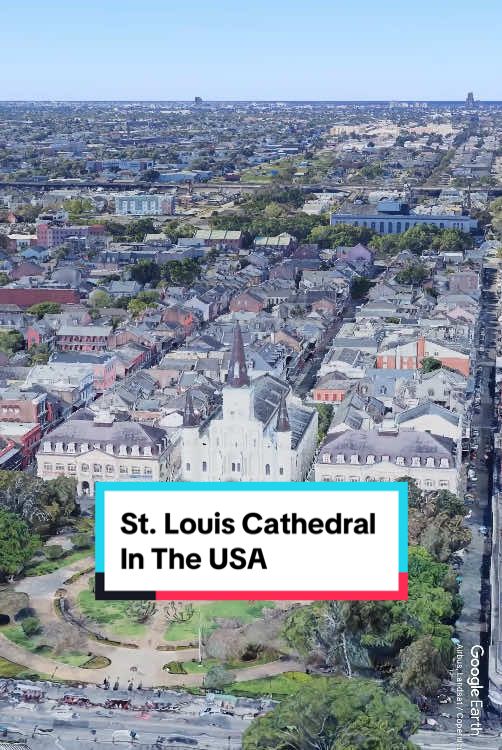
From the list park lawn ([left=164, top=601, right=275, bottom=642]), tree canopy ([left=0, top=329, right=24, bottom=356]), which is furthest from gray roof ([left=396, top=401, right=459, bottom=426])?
tree canopy ([left=0, top=329, right=24, bottom=356])

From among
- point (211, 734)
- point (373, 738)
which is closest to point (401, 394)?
point (211, 734)

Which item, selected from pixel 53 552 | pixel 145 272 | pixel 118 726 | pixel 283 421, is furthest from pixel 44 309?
pixel 118 726

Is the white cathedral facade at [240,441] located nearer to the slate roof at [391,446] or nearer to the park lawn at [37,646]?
the slate roof at [391,446]

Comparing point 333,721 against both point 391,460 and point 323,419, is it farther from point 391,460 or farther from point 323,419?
point 323,419

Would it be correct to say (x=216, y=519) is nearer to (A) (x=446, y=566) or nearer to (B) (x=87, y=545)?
(A) (x=446, y=566)

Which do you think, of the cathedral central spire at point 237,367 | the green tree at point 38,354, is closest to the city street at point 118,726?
the cathedral central spire at point 237,367

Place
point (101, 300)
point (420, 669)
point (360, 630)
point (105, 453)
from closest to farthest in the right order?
point (420, 669) → point (360, 630) → point (105, 453) → point (101, 300)
